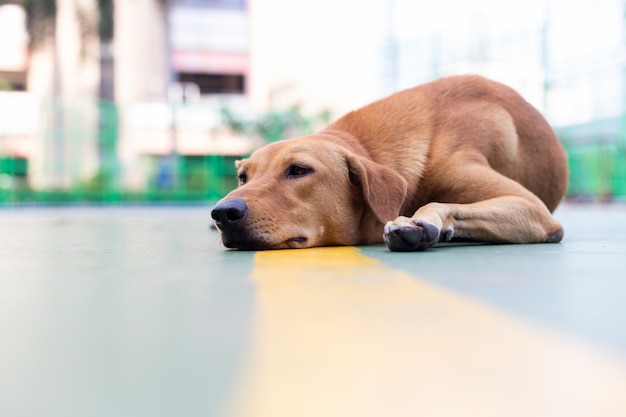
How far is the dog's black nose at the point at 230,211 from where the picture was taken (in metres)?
2.62

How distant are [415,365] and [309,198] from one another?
194cm

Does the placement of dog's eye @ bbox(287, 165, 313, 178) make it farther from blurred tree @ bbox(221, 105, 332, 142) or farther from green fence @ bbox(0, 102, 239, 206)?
blurred tree @ bbox(221, 105, 332, 142)

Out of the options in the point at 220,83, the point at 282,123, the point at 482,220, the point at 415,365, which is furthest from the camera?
the point at 220,83

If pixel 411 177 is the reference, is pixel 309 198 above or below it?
below

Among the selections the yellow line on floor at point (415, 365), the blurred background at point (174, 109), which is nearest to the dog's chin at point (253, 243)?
the yellow line on floor at point (415, 365)

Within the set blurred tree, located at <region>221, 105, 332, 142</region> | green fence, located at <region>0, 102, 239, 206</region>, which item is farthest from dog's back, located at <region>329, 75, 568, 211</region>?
blurred tree, located at <region>221, 105, 332, 142</region>

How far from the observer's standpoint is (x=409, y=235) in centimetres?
251

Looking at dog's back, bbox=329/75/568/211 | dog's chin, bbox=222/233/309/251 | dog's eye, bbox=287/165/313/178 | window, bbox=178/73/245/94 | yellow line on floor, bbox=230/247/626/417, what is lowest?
yellow line on floor, bbox=230/247/626/417

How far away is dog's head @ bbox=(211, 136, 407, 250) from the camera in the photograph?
2.72m

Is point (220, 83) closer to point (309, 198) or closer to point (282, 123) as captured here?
point (282, 123)

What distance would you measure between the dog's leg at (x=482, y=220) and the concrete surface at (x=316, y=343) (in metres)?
0.59

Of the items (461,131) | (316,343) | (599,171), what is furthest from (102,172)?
(316,343)

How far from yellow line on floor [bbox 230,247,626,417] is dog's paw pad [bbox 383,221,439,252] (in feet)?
3.42

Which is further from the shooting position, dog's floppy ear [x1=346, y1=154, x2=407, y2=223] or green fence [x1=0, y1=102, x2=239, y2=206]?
green fence [x1=0, y1=102, x2=239, y2=206]
